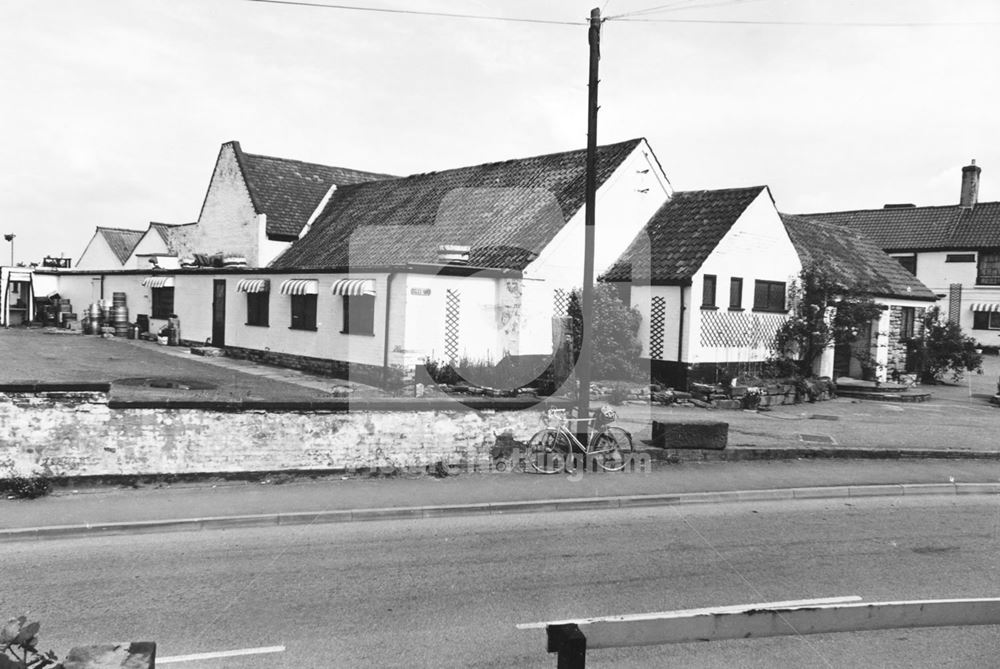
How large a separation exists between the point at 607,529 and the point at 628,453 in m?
3.88

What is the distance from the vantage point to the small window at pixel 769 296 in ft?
78.1

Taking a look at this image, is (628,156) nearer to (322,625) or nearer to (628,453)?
(628,453)

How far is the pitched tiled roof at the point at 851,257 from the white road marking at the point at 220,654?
23.4 meters

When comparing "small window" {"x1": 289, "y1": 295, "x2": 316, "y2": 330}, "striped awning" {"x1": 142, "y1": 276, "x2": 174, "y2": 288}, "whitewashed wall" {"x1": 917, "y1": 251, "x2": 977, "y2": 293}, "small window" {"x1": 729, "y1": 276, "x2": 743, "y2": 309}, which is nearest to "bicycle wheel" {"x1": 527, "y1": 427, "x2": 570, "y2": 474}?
"small window" {"x1": 729, "y1": 276, "x2": 743, "y2": 309}

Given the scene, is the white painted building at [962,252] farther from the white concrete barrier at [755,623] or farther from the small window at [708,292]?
the white concrete barrier at [755,623]

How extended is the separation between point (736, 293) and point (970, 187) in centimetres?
3225

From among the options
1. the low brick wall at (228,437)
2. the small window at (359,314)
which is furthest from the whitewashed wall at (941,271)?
the low brick wall at (228,437)

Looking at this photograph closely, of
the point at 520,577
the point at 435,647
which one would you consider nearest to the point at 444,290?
the point at 520,577

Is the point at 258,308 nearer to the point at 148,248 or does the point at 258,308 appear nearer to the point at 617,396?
the point at 617,396

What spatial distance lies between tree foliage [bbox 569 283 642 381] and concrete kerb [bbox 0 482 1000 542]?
983 cm

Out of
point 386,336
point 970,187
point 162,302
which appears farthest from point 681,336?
point 970,187

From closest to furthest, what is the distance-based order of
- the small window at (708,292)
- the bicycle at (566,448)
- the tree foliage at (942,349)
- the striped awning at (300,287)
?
the bicycle at (566,448) → the small window at (708,292) → the striped awning at (300,287) → the tree foliage at (942,349)

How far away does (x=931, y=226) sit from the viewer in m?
46.8

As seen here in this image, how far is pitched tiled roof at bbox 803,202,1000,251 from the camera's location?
44.5 meters
